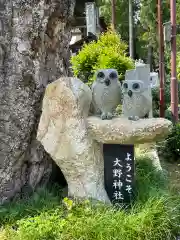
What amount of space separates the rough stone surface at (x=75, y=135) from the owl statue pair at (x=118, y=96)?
0.11 m

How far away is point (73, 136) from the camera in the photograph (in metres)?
3.63

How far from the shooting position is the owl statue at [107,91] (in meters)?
3.47

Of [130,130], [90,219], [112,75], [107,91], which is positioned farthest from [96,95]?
[90,219]

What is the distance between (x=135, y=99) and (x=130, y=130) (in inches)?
11.7

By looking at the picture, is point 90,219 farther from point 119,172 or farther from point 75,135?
point 75,135

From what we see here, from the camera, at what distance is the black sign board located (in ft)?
11.8

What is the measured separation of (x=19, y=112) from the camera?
3.85 metres

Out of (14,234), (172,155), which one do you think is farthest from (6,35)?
(172,155)

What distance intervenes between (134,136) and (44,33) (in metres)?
1.54

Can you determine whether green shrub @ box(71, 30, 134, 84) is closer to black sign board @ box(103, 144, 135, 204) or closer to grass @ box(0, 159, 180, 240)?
black sign board @ box(103, 144, 135, 204)

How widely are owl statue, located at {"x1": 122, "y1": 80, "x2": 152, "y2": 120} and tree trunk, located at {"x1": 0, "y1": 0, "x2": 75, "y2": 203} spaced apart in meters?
1.04

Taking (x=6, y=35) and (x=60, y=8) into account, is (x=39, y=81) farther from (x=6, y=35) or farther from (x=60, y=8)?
(x=60, y=8)

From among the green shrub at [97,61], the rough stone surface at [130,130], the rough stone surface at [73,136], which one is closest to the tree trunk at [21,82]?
the rough stone surface at [73,136]

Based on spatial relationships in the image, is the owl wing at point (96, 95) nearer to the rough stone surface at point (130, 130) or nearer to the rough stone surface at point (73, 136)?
the rough stone surface at point (73, 136)
